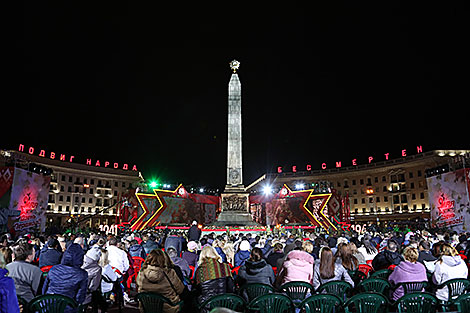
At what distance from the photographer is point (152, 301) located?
488 centimetres

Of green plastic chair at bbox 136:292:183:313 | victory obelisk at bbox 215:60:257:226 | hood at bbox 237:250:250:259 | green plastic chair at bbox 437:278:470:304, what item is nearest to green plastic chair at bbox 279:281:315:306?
green plastic chair at bbox 136:292:183:313

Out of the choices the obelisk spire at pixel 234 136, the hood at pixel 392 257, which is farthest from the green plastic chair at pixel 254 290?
the obelisk spire at pixel 234 136

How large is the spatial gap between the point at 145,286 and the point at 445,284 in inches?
206

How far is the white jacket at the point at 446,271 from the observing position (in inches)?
241

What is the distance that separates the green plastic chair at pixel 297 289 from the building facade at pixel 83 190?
64.8m

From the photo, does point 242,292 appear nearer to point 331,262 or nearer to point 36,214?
point 331,262

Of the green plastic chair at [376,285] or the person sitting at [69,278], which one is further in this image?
the green plastic chair at [376,285]

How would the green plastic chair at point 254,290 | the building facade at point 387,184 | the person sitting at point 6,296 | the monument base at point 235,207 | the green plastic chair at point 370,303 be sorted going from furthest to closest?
the building facade at point 387,184
the monument base at point 235,207
the green plastic chair at point 254,290
the green plastic chair at point 370,303
the person sitting at point 6,296

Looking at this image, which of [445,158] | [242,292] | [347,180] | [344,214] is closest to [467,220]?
[344,214]

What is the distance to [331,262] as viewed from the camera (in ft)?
20.0

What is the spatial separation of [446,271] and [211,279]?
4.47 m

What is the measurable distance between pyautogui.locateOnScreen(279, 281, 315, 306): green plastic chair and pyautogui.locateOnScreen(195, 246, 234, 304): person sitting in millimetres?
1041

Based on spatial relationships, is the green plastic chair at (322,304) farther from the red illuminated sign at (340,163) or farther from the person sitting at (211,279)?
the red illuminated sign at (340,163)

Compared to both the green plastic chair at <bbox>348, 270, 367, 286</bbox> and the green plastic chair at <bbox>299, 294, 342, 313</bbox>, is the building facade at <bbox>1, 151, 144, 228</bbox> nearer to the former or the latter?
the green plastic chair at <bbox>348, 270, 367, 286</bbox>
